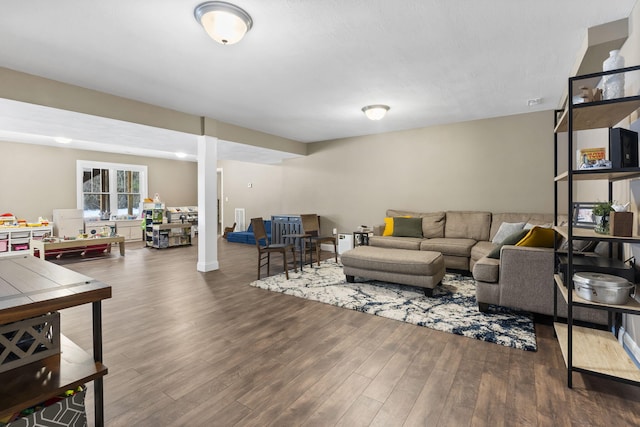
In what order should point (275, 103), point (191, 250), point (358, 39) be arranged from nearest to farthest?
point (358, 39)
point (275, 103)
point (191, 250)

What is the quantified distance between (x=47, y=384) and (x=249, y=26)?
2.47 metres

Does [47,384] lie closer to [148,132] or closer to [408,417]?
[408,417]

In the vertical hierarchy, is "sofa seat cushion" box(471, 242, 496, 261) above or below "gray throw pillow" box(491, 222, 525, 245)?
below

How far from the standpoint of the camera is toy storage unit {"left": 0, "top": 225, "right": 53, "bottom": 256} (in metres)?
5.91

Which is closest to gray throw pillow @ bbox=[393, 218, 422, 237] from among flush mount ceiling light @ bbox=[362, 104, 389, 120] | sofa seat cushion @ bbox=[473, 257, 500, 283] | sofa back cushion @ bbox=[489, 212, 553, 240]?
sofa back cushion @ bbox=[489, 212, 553, 240]

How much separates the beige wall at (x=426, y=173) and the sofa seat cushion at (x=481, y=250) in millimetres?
969

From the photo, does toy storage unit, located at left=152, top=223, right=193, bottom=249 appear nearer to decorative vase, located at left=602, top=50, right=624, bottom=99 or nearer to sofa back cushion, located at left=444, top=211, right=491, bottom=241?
sofa back cushion, located at left=444, top=211, right=491, bottom=241

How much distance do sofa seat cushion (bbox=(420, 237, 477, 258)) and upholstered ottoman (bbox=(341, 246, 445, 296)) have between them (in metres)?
0.83

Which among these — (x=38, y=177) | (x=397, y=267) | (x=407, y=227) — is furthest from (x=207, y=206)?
(x=38, y=177)

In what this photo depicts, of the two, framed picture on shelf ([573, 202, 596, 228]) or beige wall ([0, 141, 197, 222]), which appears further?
beige wall ([0, 141, 197, 222])

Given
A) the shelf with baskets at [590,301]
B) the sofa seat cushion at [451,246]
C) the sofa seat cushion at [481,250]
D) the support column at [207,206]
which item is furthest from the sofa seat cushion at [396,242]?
the support column at [207,206]

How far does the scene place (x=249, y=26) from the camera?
2.36 metres

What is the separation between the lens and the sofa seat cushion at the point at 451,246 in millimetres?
4481

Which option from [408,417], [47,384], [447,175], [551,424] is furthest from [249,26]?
[447,175]
